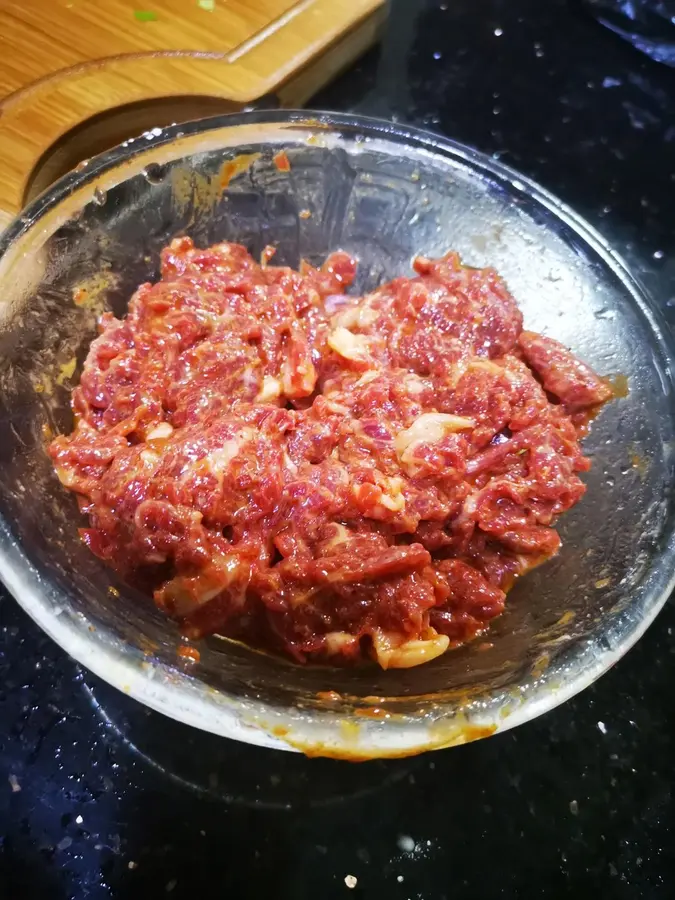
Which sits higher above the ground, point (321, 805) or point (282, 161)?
point (282, 161)

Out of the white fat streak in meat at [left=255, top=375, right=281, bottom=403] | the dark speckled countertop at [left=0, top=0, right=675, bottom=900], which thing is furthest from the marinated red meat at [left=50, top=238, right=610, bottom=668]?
the dark speckled countertop at [left=0, top=0, right=675, bottom=900]

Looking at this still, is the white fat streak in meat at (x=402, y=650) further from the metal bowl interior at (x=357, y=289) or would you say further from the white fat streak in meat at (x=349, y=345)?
the white fat streak in meat at (x=349, y=345)

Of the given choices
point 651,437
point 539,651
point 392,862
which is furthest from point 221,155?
point 392,862

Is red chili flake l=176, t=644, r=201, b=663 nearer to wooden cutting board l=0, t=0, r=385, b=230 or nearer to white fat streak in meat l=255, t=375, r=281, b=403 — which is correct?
white fat streak in meat l=255, t=375, r=281, b=403

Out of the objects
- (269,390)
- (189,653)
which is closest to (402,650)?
(189,653)

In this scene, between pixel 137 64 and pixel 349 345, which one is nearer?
Answer: pixel 349 345

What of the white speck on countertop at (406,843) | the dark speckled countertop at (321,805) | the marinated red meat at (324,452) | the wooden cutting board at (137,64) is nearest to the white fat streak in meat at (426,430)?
the marinated red meat at (324,452)

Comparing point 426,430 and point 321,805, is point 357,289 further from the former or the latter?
point 321,805
